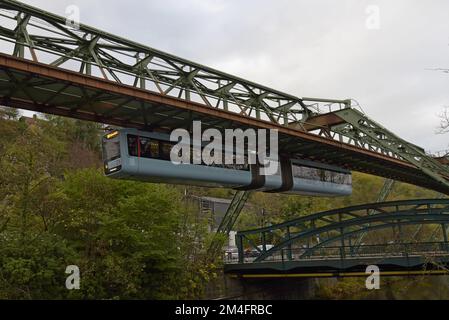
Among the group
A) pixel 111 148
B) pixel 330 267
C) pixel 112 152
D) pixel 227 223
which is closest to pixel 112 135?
pixel 111 148

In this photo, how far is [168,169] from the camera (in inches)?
741

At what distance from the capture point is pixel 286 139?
2419 centimetres

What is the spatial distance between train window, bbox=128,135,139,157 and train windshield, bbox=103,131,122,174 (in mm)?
448

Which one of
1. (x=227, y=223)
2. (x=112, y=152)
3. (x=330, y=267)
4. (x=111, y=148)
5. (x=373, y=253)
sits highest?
(x=111, y=148)

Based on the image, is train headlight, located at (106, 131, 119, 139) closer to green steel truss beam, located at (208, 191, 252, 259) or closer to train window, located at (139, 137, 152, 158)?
train window, located at (139, 137, 152, 158)

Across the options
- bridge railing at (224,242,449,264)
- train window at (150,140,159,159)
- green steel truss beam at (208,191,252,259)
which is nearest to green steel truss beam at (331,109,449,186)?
bridge railing at (224,242,449,264)

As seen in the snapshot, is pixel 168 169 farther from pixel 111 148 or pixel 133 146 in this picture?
pixel 111 148

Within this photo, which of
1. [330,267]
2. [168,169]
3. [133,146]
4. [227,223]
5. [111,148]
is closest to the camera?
[133,146]

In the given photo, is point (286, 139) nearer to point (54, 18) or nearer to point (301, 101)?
point (301, 101)

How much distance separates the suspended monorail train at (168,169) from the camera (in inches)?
703

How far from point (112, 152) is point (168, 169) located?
2.43 meters

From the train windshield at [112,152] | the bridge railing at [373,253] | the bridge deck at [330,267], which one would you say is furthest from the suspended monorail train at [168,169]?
the bridge railing at [373,253]
